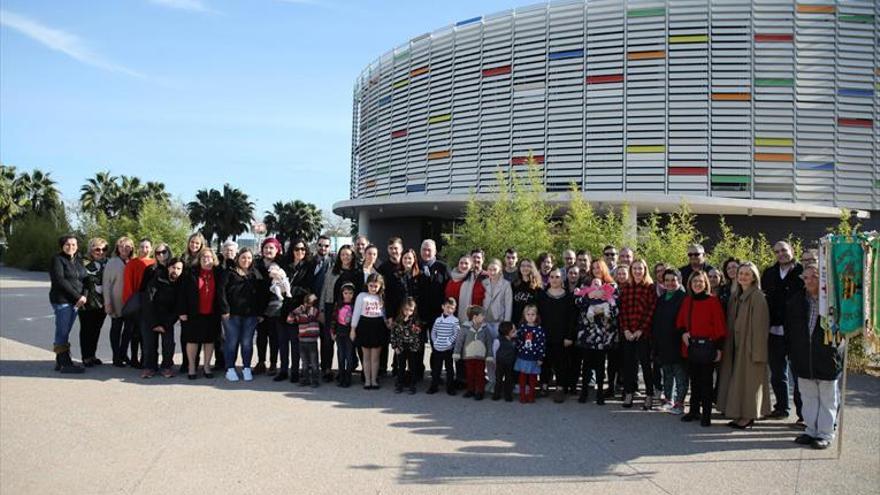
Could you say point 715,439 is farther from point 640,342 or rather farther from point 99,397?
point 99,397

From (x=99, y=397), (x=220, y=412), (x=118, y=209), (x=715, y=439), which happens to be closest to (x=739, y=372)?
(x=715, y=439)

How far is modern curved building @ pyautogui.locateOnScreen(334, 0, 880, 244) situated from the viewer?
24.7 meters

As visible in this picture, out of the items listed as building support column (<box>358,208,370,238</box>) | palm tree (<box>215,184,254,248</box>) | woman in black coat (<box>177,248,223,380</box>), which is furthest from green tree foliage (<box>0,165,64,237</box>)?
woman in black coat (<box>177,248,223,380</box>)

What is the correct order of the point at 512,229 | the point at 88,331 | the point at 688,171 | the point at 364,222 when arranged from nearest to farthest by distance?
1. the point at 88,331
2. the point at 512,229
3. the point at 688,171
4. the point at 364,222

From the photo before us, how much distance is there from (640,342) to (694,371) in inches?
30.9

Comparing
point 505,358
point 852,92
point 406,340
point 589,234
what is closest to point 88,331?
point 406,340

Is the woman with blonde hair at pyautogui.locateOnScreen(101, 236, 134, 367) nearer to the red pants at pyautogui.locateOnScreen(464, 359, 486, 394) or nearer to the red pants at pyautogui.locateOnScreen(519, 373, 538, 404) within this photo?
the red pants at pyautogui.locateOnScreen(464, 359, 486, 394)

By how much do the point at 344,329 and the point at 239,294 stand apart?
1.61m

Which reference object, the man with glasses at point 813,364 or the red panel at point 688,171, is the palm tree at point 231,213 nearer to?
the red panel at point 688,171

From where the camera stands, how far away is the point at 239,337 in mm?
8312

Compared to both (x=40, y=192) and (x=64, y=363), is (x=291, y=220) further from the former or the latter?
(x=64, y=363)

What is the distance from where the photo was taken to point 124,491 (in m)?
4.16

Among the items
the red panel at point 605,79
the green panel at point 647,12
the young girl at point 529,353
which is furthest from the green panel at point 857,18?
the young girl at point 529,353

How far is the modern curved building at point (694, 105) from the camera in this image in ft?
80.9
